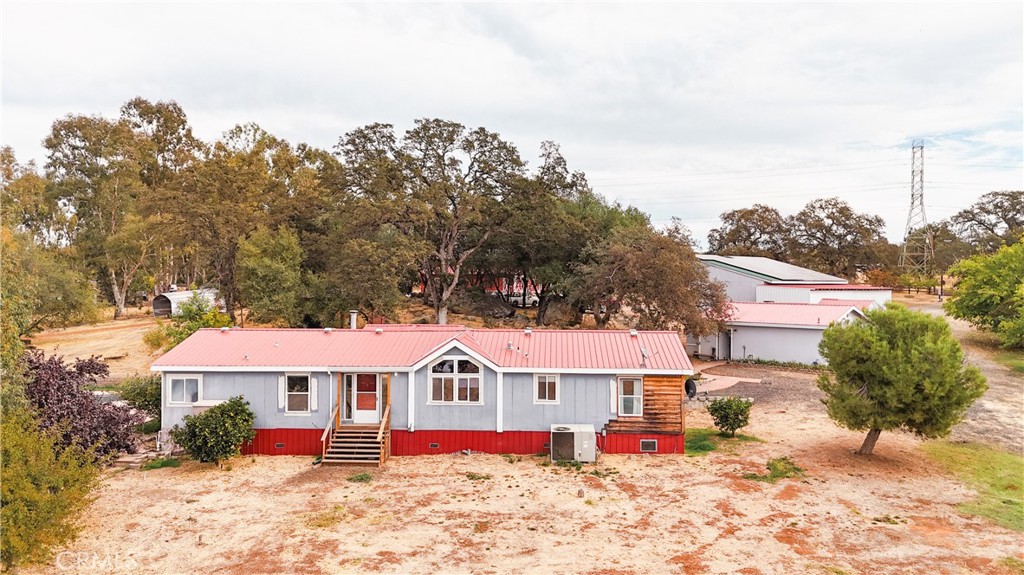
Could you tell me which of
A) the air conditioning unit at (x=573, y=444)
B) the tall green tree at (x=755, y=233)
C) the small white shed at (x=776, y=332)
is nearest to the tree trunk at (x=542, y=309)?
the small white shed at (x=776, y=332)

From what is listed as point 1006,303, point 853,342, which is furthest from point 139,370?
point 1006,303

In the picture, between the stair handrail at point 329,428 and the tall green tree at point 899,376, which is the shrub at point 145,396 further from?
the tall green tree at point 899,376

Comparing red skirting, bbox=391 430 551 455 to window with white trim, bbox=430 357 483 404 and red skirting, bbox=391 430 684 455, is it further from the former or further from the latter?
window with white trim, bbox=430 357 483 404

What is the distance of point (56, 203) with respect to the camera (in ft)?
162

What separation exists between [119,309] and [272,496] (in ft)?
142

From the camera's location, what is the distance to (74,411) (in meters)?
16.2

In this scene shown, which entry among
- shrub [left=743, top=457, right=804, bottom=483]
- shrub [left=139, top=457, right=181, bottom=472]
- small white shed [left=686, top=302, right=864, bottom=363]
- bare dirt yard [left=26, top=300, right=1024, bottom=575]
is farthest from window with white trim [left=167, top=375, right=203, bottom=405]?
small white shed [left=686, top=302, right=864, bottom=363]

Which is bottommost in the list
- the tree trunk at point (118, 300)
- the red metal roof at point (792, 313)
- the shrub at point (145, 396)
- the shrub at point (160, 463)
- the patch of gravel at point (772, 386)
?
the shrub at point (160, 463)

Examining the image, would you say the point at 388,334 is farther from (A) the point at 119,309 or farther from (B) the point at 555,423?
(A) the point at 119,309

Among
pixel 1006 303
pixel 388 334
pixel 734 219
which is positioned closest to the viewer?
pixel 388 334

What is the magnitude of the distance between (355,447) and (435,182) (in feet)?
73.7

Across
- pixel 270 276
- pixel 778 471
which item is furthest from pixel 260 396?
pixel 270 276

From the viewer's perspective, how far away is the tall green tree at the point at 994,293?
115 feet

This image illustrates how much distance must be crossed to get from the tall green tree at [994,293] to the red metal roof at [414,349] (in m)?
28.2
